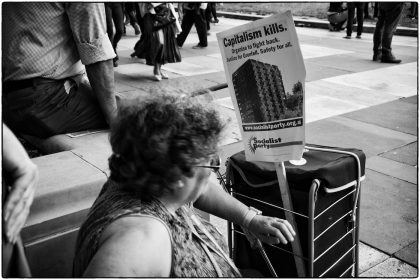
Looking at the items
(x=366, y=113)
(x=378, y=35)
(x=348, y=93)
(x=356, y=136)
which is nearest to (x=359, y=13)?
(x=378, y=35)

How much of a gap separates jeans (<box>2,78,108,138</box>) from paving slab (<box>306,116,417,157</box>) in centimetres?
290

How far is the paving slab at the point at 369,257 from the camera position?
304 cm

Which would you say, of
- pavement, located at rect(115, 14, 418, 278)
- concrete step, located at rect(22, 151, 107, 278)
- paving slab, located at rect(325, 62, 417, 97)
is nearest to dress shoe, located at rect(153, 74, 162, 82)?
pavement, located at rect(115, 14, 418, 278)

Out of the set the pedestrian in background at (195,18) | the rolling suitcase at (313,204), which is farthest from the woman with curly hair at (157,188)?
the pedestrian in background at (195,18)

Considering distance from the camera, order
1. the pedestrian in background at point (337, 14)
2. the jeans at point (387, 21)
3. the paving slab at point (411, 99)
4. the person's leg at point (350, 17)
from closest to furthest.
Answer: the paving slab at point (411, 99)
the jeans at point (387, 21)
the person's leg at point (350, 17)
the pedestrian in background at point (337, 14)

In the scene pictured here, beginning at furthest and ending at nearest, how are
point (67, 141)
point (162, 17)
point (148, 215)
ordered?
point (162, 17), point (67, 141), point (148, 215)

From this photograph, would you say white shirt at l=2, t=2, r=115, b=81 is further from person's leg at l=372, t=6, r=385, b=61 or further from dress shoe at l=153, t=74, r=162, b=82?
person's leg at l=372, t=6, r=385, b=61

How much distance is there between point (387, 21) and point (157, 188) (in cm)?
826

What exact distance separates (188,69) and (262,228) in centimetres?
685

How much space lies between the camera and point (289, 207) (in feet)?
6.93

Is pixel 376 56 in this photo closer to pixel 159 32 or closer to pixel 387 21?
pixel 387 21

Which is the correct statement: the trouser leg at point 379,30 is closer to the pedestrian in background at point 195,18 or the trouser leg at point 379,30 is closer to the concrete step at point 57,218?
the pedestrian in background at point 195,18

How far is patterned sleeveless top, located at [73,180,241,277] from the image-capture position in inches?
56.7

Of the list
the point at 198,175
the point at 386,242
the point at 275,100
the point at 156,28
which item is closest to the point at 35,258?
the point at 198,175
